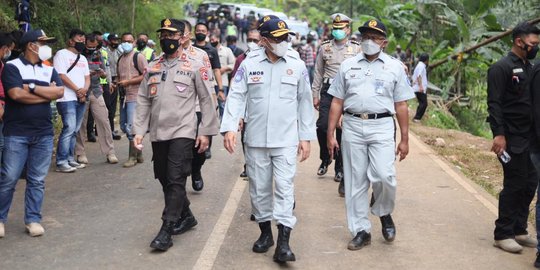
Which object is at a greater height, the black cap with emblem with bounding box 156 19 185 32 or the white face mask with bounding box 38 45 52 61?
the black cap with emblem with bounding box 156 19 185 32

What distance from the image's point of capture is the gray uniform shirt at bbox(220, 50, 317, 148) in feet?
20.2

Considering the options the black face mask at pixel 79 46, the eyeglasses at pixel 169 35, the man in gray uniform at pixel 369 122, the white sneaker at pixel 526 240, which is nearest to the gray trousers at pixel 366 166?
the man in gray uniform at pixel 369 122

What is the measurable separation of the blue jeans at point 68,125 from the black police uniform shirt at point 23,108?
113 inches

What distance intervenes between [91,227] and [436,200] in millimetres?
4249

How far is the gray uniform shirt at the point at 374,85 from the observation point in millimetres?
6410

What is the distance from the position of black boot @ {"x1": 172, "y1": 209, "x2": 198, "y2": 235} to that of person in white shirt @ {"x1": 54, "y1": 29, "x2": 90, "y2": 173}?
139 inches

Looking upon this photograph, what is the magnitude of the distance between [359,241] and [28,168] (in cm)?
331

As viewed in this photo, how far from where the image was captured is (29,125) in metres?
6.71

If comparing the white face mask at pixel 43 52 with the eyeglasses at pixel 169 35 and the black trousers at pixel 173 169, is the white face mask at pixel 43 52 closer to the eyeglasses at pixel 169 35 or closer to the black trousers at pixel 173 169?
the eyeglasses at pixel 169 35

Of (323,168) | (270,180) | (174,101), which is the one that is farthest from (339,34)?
(270,180)

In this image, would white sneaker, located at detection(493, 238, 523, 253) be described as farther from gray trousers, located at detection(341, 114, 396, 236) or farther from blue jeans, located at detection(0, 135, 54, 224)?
blue jeans, located at detection(0, 135, 54, 224)

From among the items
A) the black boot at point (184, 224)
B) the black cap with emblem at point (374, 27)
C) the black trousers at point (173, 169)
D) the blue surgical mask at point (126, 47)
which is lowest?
the black boot at point (184, 224)

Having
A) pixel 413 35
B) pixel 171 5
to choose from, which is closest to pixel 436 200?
pixel 413 35

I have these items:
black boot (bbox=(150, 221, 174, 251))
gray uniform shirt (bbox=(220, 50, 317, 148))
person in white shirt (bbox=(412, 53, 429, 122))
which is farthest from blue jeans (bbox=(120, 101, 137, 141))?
person in white shirt (bbox=(412, 53, 429, 122))
